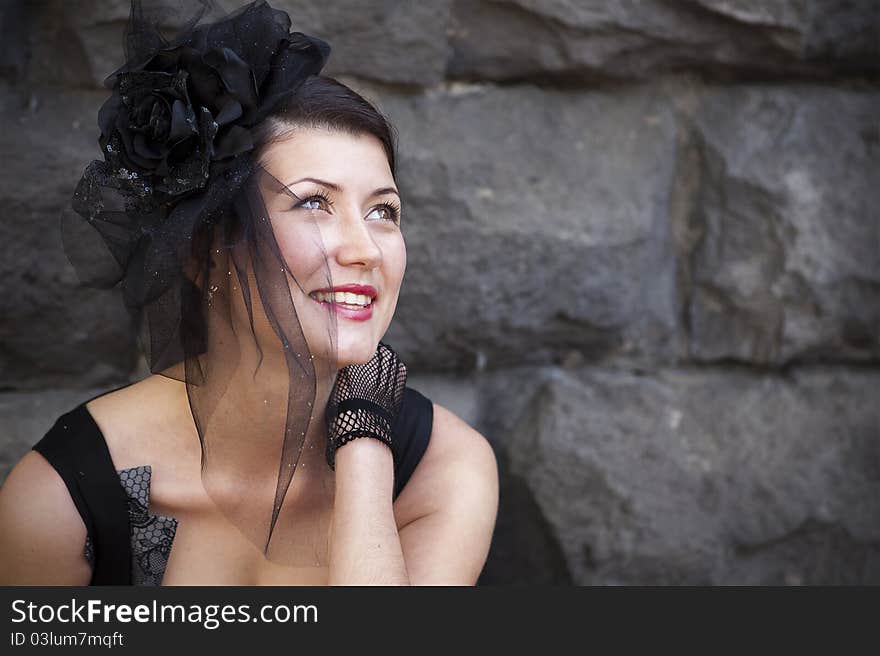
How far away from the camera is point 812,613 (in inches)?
77.7

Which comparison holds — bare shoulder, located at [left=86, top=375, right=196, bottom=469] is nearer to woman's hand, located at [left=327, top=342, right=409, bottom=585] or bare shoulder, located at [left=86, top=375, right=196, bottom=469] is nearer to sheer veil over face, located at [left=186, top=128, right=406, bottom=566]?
sheer veil over face, located at [left=186, top=128, right=406, bottom=566]

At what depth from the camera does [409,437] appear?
199 cm

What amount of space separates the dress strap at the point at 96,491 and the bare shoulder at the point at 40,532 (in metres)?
0.02

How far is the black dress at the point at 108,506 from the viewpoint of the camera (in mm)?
1790

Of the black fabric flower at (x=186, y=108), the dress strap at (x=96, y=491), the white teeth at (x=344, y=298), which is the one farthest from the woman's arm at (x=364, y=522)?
the black fabric flower at (x=186, y=108)

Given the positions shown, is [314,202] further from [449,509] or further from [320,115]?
[449,509]

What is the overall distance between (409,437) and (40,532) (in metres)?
0.66

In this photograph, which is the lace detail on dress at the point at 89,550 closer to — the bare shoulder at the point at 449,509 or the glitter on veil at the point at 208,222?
the glitter on veil at the point at 208,222

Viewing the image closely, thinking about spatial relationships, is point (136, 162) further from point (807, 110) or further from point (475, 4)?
point (807, 110)

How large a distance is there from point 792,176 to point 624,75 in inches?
17.4

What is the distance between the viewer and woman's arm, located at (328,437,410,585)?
5.50ft

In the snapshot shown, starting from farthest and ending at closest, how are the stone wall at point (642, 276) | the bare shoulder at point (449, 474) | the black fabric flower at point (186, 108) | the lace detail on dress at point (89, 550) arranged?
the stone wall at point (642, 276), the bare shoulder at point (449, 474), the lace detail on dress at point (89, 550), the black fabric flower at point (186, 108)

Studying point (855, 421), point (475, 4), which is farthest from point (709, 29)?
point (855, 421)

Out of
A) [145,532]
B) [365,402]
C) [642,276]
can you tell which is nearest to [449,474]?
[365,402]
